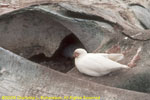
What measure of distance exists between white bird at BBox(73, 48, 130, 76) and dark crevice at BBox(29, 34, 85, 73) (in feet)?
1.64

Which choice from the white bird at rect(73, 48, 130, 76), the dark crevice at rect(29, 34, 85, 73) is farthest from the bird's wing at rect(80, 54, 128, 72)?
the dark crevice at rect(29, 34, 85, 73)

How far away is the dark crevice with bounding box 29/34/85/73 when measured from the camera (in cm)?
145

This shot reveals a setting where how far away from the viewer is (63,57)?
1557 mm

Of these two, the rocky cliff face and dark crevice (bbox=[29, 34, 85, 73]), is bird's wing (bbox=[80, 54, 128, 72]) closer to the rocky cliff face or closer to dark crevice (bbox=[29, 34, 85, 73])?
the rocky cliff face

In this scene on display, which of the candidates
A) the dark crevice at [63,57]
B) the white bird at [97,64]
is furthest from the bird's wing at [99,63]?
the dark crevice at [63,57]

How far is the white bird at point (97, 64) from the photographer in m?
0.87

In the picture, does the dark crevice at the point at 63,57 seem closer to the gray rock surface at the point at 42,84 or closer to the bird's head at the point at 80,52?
the bird's head at the point at 80,52

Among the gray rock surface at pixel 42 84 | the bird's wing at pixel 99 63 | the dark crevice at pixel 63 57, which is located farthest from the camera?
the dark crevice at pixel 63 57

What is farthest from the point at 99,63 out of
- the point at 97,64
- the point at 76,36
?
the point at 76,36

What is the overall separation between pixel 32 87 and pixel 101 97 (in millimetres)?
215

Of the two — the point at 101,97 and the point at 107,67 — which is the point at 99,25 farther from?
the point at 101,97

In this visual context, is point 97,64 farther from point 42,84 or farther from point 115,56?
point 42,84

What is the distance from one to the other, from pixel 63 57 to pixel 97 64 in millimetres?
689

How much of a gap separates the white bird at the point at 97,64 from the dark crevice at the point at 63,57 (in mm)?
501
